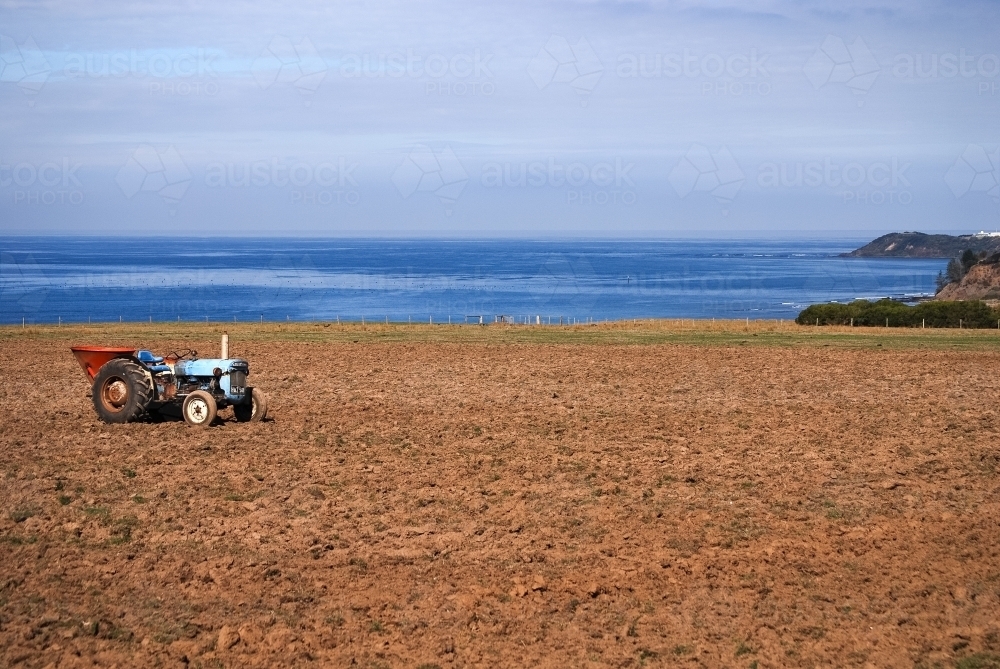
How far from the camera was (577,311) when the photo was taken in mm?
112875

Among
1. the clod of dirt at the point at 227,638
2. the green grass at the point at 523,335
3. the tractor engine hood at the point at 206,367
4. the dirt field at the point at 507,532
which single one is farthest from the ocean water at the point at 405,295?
the clod of dirt at the point at 227,638

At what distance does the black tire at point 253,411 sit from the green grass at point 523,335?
17.3 m

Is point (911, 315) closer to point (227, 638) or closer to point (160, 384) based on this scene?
point (160, 384)

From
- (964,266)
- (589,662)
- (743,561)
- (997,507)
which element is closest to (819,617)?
(743,561)

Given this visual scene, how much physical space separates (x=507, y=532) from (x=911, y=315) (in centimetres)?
5567

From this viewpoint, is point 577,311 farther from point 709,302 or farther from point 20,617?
point 20,617

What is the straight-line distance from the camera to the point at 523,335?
48.9 m

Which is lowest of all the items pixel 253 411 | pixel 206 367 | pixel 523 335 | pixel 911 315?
pixel 523 335

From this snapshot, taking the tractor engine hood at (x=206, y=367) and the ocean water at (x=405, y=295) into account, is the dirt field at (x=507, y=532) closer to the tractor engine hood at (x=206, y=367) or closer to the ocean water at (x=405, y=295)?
the tractor engine hood at (x=206, y=367)

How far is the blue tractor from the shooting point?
20.0 m

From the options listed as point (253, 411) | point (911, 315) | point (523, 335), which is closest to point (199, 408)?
point (253, 411)

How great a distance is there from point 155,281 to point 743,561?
16563 centimetres

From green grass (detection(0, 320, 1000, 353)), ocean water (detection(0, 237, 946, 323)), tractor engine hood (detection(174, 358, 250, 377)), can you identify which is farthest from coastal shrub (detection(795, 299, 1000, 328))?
tractor engine hood (detection(174, 358, 250, 377))

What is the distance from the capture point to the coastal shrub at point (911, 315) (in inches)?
2507
